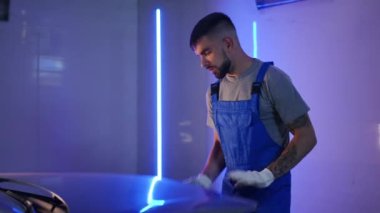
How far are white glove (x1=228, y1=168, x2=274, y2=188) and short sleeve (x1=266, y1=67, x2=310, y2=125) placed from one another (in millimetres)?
196

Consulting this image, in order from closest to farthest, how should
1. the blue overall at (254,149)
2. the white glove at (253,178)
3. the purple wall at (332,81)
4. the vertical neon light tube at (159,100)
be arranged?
the white glove at (253,178) < the blue overall at (254,149) < the purple wall at (332,81) < the vertical neon light tube at (159,100)

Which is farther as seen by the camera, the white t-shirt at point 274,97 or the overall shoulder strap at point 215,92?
the overall shoulder strap at point 215,92

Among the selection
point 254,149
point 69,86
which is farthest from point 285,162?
point 69,86

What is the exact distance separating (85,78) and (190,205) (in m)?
1.97

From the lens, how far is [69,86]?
2570 mm

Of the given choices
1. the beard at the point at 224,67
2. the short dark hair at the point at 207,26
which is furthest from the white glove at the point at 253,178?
the short dark hair at the point at 207,26

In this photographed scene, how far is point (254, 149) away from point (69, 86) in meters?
1.47

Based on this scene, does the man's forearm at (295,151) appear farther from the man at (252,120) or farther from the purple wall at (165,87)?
the purple wall at (165,87)

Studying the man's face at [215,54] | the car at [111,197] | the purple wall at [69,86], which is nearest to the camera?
the car at [111,197]

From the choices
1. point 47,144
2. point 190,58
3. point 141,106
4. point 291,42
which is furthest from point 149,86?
point 291,42

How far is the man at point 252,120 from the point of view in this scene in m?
1.40

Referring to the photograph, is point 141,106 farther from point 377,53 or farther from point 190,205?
point 190,205

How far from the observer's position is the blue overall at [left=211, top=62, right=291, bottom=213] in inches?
→ 56.4

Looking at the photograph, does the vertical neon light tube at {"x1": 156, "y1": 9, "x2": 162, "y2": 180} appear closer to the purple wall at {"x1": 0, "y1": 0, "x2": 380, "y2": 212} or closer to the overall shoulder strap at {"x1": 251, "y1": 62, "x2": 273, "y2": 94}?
the purple wall at {"x1": 0, "y1": 0, "x2": 380, "y2": 212}
